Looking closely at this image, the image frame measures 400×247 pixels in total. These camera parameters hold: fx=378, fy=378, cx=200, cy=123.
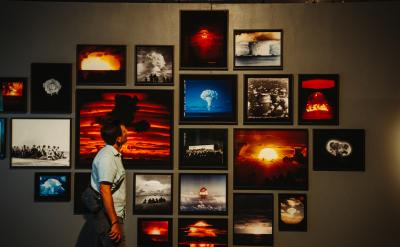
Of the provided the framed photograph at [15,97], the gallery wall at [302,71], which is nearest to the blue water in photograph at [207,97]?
the gallery wall at [302,71]

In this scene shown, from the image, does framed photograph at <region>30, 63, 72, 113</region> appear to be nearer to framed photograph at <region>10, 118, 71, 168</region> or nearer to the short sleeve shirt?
framed photograph at <region>10, 118, 71, 168</region>

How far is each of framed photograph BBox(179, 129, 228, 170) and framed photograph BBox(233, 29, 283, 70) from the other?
68 cm

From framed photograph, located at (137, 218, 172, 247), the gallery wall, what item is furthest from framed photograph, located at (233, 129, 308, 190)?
framed photograph, located at (137, 218, 172, 247)

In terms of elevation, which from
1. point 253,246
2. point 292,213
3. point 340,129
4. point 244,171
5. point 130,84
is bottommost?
point 253,246

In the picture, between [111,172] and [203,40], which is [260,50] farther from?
[111,172]

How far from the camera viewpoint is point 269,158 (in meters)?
3.58

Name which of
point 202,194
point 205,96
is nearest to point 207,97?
point 205,96

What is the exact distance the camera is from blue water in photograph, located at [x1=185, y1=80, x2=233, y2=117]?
3.58m

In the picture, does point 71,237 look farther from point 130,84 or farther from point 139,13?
point 139,13

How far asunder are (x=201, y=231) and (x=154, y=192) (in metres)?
0.58

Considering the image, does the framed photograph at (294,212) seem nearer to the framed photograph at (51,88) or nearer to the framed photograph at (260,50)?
the framed photograph at (260,50)

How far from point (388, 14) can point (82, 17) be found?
2926 mm

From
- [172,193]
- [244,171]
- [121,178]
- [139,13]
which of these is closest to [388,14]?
[244,171]

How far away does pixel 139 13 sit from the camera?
3629mm
